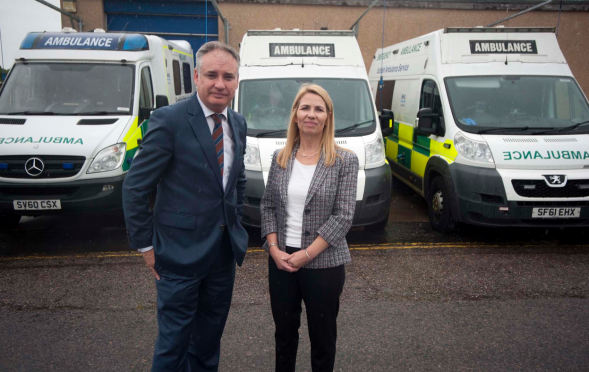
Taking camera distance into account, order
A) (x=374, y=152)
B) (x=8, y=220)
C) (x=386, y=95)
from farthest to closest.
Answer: (x=386, y=95) → (x=8, y=220) → (x=374, y=152)

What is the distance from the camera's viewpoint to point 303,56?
22.3 ft

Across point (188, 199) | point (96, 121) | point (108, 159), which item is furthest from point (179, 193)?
point (96, 121)

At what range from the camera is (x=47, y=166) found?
5.53 m

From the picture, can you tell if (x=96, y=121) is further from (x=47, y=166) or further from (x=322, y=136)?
(x=322, y=136)

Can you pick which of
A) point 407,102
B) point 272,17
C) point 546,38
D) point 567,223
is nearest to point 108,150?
point 407,102

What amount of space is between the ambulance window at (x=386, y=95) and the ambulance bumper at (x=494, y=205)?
145 inches

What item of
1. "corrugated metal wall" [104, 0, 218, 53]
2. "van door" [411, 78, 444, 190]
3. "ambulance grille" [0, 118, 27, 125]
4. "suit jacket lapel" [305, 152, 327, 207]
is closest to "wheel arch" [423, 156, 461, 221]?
"van door" [411, 78, 444, 190]

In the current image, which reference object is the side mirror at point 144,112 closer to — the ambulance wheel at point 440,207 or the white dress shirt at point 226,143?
the ambulance wheel at point 440,207

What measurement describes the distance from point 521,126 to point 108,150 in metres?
5.01

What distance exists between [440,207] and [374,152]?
4.03 ft

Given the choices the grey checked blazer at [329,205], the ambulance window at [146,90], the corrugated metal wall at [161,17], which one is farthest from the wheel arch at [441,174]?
the corrugated metal wall at [161,17]

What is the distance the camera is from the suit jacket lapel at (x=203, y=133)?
2.33m

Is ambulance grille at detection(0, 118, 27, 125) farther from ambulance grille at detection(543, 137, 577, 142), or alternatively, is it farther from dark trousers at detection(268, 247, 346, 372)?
ambulance grille at detection(543, 137, 577, 142)

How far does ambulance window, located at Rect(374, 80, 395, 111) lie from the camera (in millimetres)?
9066
